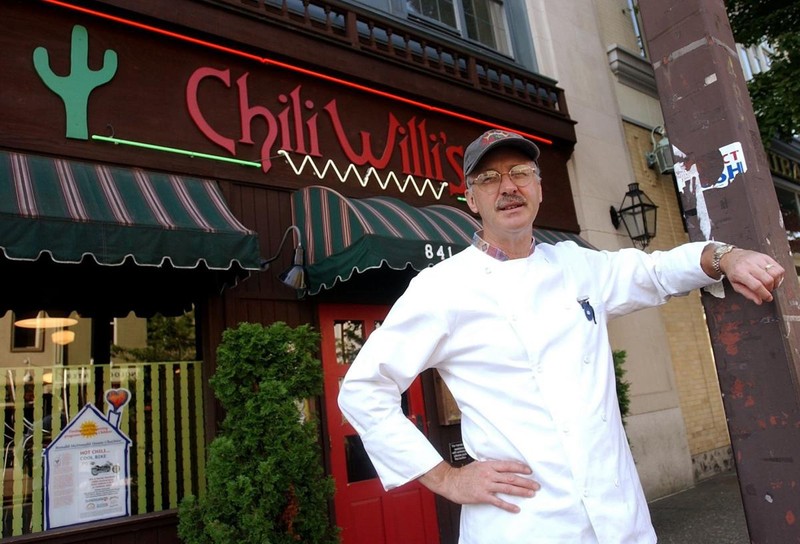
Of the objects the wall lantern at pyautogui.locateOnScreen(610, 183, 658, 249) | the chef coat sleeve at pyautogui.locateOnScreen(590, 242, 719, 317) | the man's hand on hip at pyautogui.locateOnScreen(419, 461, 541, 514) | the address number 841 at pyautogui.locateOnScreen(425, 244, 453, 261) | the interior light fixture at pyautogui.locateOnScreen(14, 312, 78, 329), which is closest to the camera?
the man's hand on hip at pyautogui.locateOnScreen(419, 461, 541, 514)

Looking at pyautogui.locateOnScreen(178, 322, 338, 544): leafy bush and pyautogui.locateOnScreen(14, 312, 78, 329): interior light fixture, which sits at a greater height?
pyautogui.locateOnScreen(14, 312, 78, 329): interior light fixture

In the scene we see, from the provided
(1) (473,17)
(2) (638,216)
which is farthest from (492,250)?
(1) (473,17)

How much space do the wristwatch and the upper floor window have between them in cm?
745

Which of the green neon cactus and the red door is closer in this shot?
the green neon cactus

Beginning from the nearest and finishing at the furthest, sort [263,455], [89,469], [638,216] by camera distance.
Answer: [263,455] < [89,469] < [638,216]

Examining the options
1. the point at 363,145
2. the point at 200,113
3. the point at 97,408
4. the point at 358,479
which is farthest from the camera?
the point at 363,145

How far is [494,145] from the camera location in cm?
207

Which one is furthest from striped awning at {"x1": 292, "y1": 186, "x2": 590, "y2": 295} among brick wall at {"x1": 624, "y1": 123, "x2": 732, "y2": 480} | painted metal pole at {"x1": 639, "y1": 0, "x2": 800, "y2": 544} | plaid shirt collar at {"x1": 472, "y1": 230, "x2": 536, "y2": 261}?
brick wall at {"x1": 624, "y1": 123, "x2": 732, "y2": 480}

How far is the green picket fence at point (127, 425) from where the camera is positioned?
4.43 metres

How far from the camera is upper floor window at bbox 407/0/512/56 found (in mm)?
8773

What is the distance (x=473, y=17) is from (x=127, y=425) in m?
7.68

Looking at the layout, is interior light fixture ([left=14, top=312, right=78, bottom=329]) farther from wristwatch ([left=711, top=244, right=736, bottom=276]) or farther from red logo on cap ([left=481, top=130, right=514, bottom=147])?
wristwatch ([left=711, top=244, right=736, bottom=276])

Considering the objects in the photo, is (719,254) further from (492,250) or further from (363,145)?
(363,145)

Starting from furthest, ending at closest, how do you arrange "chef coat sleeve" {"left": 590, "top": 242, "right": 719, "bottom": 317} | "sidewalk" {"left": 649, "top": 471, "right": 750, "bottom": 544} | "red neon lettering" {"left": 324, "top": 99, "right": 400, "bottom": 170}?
"red neon lettering" {"left": 324, "top": 99, "right": 400, "bottom": 170}
"sidewalk" {"left": 649, "top": 471, "right": 750, "bottom": 544}
"chef coat sleeve" {"left": 590, "top": 242, "right": 719, "bottom": 317}
